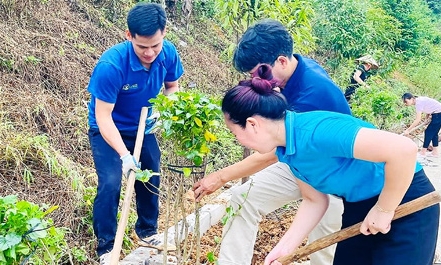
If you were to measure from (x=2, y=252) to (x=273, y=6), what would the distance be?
2.70 meters

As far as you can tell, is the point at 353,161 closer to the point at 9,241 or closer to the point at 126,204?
the point at 126,204

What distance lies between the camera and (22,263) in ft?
5.71

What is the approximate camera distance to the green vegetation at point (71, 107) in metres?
2.00

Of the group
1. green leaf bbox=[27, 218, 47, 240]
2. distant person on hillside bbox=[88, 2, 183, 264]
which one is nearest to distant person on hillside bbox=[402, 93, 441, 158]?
distant person on hillside bbox=[88, 2, 183, 264]

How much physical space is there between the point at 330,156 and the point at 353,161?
158mm

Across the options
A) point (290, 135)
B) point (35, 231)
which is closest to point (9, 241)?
point (35, 231)

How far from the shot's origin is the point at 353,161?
1.79 m

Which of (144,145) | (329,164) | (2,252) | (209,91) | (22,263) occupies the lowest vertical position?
(209,91)

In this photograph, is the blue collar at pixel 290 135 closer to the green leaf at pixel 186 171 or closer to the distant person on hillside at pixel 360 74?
the green leaf at pixel 186 171

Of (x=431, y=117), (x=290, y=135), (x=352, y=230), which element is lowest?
(x=431, y=117)

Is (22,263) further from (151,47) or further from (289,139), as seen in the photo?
(151,47)

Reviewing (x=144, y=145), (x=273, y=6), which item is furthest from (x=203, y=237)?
(x=273, y=6)

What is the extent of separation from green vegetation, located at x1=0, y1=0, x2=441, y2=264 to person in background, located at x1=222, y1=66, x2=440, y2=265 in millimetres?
336

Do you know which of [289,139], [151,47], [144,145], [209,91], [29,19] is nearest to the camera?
[289,139]
